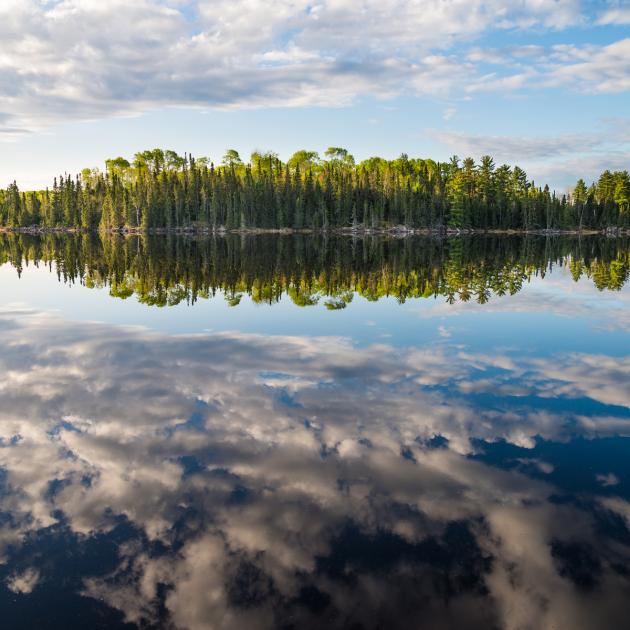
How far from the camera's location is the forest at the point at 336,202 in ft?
461

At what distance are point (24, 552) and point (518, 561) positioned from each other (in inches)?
252

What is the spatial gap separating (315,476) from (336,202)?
135515 millimetres

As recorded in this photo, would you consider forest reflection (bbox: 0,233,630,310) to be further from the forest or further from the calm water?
the forest

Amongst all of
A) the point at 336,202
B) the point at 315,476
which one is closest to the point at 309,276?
the point at 315,476

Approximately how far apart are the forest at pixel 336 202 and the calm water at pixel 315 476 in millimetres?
120822

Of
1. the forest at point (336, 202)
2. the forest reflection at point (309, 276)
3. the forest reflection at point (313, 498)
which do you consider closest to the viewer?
the forest reflection at point (313, 498)

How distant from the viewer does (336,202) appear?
141875 mm

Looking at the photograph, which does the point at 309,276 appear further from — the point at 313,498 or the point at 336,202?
the point at 336,202

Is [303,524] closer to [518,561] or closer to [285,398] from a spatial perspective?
[518,561]

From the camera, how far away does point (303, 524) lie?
827cm

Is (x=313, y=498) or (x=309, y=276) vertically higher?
(x=309, y=276)

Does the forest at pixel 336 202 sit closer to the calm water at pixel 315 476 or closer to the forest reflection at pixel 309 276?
the forest reflection at pixel 309 276

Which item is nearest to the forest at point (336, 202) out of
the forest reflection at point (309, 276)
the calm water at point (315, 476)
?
the forest reflection at point (309, 276)

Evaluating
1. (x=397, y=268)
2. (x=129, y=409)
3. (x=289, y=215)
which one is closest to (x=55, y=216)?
(x=289, y=215)
